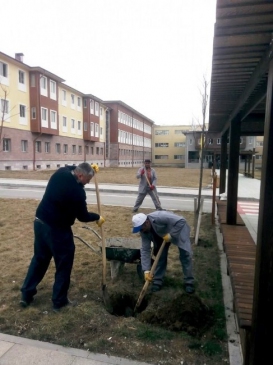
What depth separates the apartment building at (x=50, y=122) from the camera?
26.4 meters

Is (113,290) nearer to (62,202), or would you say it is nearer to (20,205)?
(62,202)

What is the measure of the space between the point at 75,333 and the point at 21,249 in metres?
3.01

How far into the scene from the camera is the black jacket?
336 centimetres

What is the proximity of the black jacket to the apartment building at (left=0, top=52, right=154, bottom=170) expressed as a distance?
13.5 metres

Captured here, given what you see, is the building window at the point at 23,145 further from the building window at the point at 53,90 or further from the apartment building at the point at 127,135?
the apartment building at the point at 127,135

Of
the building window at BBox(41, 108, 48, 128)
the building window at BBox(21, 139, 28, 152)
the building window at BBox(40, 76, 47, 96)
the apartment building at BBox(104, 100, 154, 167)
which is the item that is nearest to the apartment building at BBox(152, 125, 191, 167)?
the apartment building at BBox(104, 100, 154, 167)

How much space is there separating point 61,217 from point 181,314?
171cm

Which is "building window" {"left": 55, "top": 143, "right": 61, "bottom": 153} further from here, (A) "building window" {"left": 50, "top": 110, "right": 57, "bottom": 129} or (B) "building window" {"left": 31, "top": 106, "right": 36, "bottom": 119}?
(B) "building window" {"left": 31, "top": 106, "right": 36, "bottom": 119}

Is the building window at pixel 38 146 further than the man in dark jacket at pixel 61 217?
Yes

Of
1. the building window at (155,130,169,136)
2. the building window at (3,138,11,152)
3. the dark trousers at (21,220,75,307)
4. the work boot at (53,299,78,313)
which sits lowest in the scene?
the work boot at (53,299,78,313)

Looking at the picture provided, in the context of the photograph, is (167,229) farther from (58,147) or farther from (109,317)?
(58,147)

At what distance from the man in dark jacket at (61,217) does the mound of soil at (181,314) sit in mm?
1008

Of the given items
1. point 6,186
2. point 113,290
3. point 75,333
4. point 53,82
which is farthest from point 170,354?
point 53,82

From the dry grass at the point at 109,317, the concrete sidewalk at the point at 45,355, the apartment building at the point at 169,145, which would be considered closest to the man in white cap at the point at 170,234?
the dry grass at the point at 109,317
